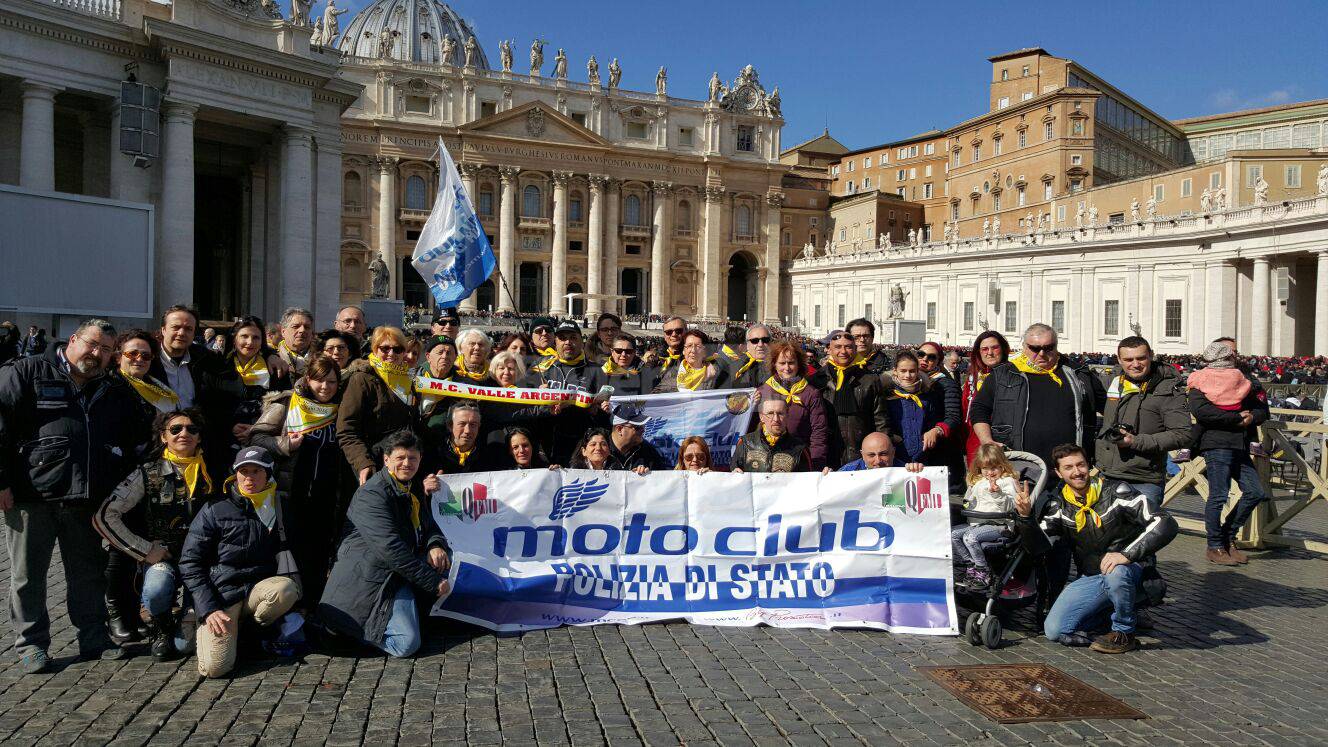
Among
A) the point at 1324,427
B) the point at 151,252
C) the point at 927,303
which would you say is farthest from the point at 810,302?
the point at 1324,427

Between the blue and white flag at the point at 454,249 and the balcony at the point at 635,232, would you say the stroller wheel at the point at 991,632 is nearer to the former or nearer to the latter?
the blue and white flag at the point at 454,249

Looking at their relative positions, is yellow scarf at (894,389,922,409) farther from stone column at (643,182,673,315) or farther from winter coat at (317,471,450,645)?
stone column at (643,182,673,315)

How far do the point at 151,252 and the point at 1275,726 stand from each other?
2013 cm

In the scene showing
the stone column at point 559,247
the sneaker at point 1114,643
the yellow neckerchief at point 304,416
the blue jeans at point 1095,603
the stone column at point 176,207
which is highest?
the stone column at point 559,247

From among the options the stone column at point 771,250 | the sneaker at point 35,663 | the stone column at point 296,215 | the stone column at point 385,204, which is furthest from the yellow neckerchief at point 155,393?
the stone column at point 771,250

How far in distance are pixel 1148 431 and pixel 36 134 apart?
2202 cm

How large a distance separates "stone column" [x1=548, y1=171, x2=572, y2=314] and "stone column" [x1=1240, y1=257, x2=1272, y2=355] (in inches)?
1698

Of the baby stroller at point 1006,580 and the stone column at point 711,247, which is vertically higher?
the stone column at point 711,247

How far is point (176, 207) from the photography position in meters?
21.1

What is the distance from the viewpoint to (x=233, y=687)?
4965mm

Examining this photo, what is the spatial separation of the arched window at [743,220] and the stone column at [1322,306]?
1743 inches

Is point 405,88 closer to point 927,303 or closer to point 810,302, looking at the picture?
point 810,302

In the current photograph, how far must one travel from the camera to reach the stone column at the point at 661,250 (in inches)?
2714

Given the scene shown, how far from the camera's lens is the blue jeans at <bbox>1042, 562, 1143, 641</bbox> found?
5.72 m
